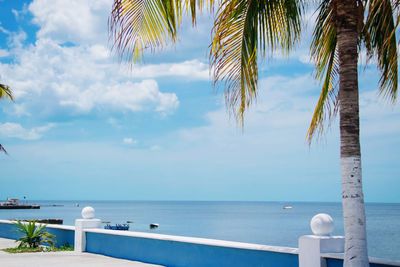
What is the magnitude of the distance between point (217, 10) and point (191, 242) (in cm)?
470

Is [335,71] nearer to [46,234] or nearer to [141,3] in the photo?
[141,3]

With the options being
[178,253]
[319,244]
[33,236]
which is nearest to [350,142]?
[319,244]

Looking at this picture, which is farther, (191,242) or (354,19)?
(191,242)

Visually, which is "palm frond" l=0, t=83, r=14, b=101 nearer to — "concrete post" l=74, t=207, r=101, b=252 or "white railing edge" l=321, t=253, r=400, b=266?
"concrete post" l=74, t=207, r=101, b=252

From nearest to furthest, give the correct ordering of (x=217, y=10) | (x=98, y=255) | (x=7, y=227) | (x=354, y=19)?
(x=354, y=19) → (x=217, y=10) → (x=98, y=255) → (x=7, y=227)

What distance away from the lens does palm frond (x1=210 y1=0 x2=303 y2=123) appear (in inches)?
289

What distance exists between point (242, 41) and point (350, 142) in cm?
260

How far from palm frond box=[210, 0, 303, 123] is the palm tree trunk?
1.47m

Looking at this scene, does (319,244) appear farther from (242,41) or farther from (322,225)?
(242,41)

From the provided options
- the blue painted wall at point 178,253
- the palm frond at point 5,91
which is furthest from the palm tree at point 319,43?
the palm frond at point 5,91

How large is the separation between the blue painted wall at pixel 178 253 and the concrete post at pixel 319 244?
1.54ft

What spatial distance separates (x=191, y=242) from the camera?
9609mm

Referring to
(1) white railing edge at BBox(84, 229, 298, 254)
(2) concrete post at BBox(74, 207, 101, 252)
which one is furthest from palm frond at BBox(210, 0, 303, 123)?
(2) concrete post at BBox(74, 207, 101, 252)

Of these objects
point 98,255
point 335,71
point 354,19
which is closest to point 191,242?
point 98,255
